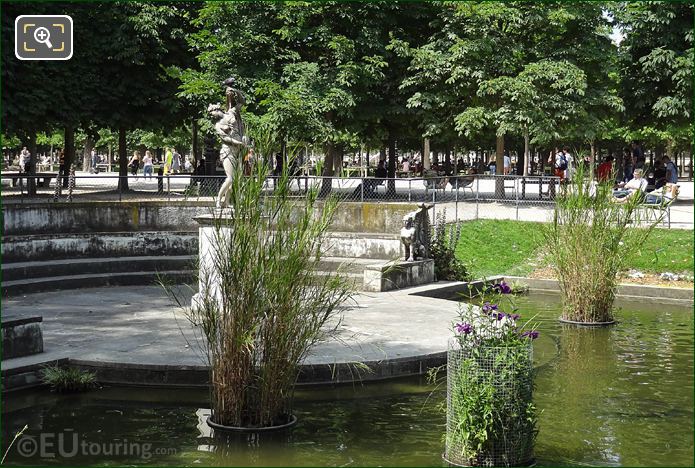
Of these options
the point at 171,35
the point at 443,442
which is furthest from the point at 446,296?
the point at 171,35

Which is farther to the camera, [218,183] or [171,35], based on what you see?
[171,35]

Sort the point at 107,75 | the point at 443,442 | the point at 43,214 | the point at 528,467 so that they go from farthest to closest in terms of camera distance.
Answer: the point at 107,75, the point at 43,214, the point at 443,442, the point at 528,467

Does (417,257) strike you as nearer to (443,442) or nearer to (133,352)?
(133,352)

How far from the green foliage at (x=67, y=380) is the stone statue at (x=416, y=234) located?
28.7 ft

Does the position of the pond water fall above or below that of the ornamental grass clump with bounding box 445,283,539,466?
below

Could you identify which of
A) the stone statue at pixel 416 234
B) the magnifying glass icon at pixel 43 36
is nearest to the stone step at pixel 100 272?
the stone statue at pixel 416 234

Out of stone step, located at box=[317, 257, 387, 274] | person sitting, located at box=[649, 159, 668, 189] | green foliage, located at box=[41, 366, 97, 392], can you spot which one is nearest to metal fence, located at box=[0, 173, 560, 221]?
person sitting, located at box=[649, 159, 668, 189]

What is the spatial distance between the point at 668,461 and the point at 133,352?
6539mm

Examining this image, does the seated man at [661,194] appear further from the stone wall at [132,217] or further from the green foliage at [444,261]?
the stone wall at [132,217]

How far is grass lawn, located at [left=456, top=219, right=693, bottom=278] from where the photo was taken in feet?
67.7

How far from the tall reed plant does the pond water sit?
0.44 m

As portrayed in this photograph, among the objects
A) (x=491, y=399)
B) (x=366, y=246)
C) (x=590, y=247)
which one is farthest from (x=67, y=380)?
(x=366, y=246)

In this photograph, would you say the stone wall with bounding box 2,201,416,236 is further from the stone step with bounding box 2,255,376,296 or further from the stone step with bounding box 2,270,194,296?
the stone step with bounding box 2,270,194,296

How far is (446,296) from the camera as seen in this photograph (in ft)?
59.6
